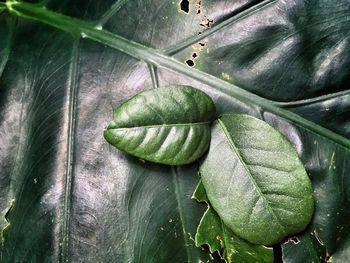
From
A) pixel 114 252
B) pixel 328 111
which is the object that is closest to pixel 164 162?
pixel 114 252

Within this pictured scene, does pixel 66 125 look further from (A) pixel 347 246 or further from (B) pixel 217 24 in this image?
(A) pixel 347 246

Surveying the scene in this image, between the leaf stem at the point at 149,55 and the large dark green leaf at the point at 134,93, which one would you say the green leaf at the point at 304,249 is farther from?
the leaf stem at the point at 149,55

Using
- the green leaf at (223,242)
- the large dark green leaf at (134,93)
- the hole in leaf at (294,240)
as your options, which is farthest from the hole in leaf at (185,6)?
the hole in leaf at (294,240)

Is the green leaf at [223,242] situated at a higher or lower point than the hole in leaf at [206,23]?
lower

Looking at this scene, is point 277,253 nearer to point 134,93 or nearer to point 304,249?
point 304,249

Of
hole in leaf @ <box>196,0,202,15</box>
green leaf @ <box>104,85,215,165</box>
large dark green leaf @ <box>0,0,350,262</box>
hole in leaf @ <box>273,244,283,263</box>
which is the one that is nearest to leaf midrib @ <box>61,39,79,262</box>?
large dark green leaf @ <box>0,0,350,262</box>

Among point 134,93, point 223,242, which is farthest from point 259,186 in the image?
point 134,93

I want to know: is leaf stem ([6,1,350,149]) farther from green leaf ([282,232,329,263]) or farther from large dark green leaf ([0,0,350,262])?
green leaf ([282,232,329,263])
